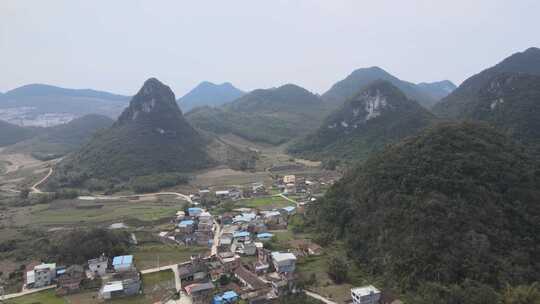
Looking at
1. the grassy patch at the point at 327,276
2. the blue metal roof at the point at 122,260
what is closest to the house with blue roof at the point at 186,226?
the blue metal roof at the point at 122,260

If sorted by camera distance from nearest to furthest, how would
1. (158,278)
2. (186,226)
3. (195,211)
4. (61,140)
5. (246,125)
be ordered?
1. (158,278)
2. (186,226)
3. (195,211)
4. (61,140)
5. (246,125)

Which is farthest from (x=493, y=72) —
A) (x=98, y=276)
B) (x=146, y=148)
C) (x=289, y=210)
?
(x=98, y=276)

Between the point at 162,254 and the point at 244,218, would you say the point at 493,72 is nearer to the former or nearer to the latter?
the point at 244,218

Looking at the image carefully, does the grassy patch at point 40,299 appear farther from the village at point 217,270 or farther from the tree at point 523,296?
the tree at point 523,296

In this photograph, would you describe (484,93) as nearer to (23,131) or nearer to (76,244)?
(76,244)

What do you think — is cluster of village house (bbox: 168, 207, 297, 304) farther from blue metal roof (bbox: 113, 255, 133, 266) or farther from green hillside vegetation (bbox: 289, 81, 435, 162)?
green hillside vegetation (bbox: 289, 81, 435, 162)

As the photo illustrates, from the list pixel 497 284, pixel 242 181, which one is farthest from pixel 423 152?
pixel 242 181
